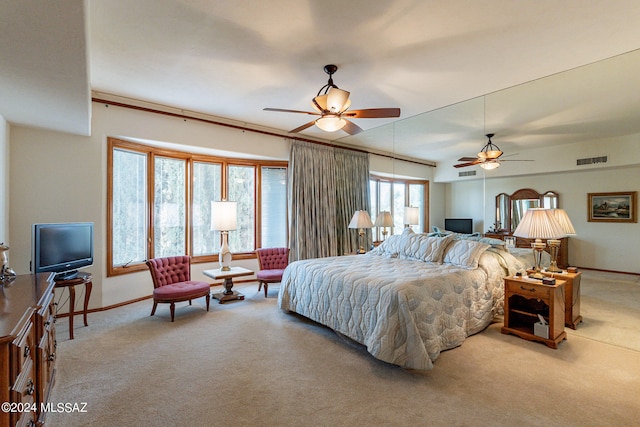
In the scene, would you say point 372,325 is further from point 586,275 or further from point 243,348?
point 586,275

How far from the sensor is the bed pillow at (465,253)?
3350mm

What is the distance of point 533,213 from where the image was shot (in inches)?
120

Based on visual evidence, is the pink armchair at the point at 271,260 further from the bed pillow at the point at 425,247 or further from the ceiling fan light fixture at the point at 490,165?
the ceiling fan light fixture at the point at 490,165

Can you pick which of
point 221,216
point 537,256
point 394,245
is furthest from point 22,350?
point 537,256

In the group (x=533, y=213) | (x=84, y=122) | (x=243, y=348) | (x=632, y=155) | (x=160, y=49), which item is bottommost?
(x=243, y=348)

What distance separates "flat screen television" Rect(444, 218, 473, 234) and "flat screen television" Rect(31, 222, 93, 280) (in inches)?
179

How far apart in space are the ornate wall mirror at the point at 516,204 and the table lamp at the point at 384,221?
5.85 feet

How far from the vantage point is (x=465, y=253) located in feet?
11.3

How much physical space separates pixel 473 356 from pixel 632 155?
92.9 inches

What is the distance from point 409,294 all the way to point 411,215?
2.22m

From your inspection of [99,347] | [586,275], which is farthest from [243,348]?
[586,275]

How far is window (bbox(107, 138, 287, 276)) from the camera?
4367 millimetres

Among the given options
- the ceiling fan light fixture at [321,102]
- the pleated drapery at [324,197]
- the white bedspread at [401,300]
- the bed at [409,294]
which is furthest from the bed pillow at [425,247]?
the ceiling fan light fixture at [321,102]

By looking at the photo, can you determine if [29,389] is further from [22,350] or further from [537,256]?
[537,256]
